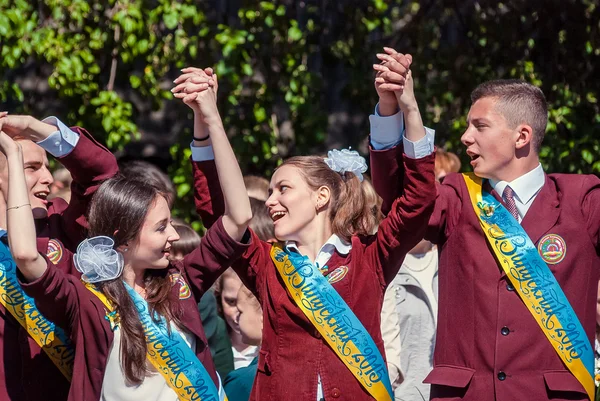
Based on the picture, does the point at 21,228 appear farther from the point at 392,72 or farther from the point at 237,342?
the point at 237,342

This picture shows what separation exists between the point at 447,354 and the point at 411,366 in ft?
3.62

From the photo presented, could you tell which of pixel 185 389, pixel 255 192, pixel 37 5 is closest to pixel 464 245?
pixel 185 389

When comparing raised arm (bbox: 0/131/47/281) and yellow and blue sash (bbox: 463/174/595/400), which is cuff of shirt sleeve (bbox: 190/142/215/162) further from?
yellow and blue sash (bbox: 463/174/595/400)

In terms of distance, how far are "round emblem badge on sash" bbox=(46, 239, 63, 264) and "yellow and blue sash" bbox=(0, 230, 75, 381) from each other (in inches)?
7.3

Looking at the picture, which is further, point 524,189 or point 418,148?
point 524,189

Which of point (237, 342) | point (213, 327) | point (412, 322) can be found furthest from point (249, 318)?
point (412, 322)

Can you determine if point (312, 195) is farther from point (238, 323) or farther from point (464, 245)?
point (238, 323)

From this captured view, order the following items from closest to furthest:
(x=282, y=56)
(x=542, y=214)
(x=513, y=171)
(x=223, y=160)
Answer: (x=223, y=160)
(x=542, y=214)
(x=513, y=171)
(x=282, y=56)

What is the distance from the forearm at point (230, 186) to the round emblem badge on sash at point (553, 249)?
3.33ft

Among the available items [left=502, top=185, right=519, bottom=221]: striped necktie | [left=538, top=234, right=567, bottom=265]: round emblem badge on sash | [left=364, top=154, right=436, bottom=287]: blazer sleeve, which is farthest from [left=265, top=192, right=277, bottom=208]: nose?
[left=538, top=234, right=567, bottom=265]: round emblem badge on sash

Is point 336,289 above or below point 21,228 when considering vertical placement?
below

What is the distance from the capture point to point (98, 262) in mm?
3523

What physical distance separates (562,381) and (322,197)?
106cm

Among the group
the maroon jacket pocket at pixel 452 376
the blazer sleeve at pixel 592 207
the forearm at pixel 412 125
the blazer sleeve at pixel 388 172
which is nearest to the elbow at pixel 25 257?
the blazer sleeve at pixel 388 172
